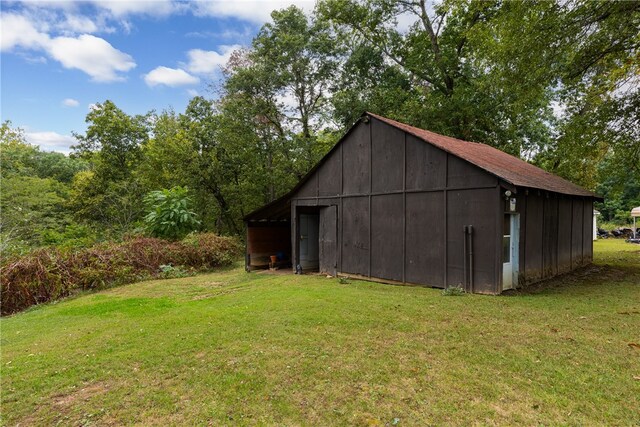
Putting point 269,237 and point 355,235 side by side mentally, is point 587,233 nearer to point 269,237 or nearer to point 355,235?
point 355,235

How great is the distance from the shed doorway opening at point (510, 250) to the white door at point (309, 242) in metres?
7.21

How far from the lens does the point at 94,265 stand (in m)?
11.2

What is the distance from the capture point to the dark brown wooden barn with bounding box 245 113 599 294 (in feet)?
27.5

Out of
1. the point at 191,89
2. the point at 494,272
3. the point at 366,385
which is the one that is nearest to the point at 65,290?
the point at 366,385

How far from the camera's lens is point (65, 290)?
10016mm

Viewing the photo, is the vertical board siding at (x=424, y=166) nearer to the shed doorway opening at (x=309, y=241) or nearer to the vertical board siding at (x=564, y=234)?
the vertical board siding at (x=564, y=234)

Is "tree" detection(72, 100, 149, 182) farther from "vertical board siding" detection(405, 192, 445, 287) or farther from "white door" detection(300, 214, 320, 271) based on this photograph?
"vertical board siding" detection(405, 192, 445, 287)

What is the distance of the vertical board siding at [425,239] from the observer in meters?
9.13

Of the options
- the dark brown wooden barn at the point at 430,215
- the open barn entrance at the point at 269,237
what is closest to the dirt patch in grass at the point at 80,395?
the dark brown wooden barn at the point at 430,215

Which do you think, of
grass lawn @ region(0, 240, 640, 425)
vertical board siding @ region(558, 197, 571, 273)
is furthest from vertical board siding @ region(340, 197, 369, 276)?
vertical board siding @ region(558, 197, 571, 273)

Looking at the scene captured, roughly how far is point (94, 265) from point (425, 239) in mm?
10238

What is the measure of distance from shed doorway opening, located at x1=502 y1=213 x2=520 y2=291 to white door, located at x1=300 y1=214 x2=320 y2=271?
7.21m

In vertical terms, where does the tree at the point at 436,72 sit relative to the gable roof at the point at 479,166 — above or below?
above

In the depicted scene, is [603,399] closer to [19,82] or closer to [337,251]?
[337,251]
